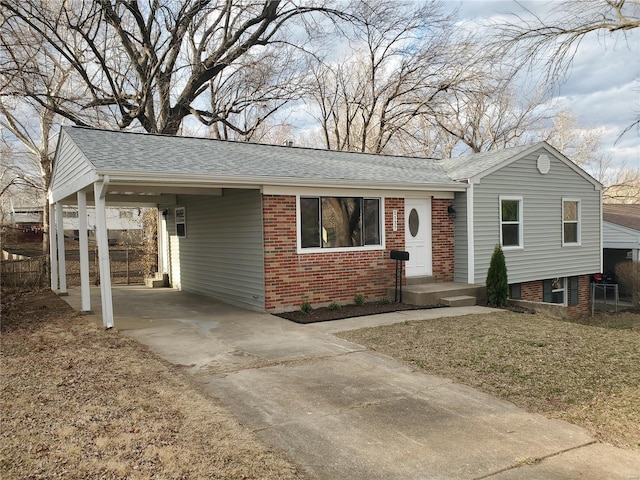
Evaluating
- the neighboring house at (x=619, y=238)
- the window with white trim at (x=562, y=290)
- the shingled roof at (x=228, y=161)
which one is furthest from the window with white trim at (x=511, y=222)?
the neighboring house at (x=619, y=238)

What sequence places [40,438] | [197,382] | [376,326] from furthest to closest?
[376,326] → [197,382] → [40,438]

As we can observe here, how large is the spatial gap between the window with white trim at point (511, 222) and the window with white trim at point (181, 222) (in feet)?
29.2

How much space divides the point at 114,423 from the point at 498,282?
9.50 meters

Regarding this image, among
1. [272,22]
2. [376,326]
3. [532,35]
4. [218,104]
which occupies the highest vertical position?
[272,22]

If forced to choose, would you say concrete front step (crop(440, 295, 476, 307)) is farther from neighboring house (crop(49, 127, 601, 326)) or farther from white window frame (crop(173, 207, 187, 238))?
white window frame (crop(173, 207, 187, 238))

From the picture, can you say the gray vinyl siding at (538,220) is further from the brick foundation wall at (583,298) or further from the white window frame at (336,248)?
the white window frame at (336,248)

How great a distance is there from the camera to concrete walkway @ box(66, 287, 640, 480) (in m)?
3.54

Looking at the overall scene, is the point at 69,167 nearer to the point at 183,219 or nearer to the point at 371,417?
the point at 183,219

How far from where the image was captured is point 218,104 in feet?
81.6

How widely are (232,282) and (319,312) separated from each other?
97.6 inches

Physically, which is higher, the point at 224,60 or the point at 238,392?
the point at 224,60

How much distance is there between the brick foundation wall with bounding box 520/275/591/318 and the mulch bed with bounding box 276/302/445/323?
183 inches

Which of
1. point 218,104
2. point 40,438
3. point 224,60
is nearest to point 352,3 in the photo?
point 224,60

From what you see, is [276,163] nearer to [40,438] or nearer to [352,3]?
[40,438]
